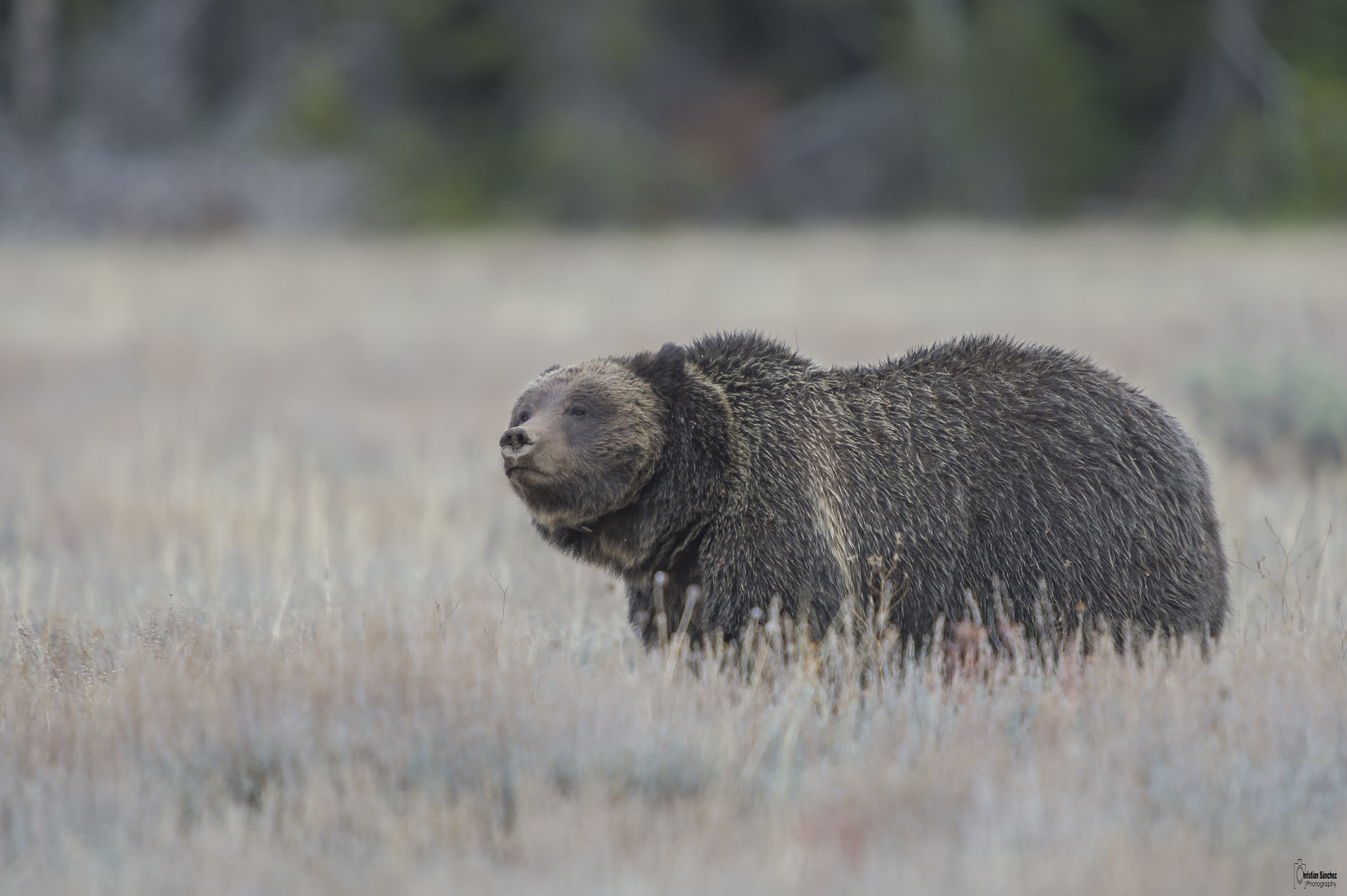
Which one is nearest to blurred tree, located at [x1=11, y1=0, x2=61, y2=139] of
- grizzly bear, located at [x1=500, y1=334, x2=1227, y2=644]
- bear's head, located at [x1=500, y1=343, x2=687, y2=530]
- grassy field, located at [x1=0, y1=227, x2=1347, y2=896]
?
grassy field, located at [x1=0, y1=227, x2=1347, y2=896]

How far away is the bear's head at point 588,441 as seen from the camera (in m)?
4.66

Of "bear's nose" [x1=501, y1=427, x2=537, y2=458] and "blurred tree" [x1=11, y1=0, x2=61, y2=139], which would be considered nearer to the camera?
"bear's nose" [x1=501, y1=427, x2=537, y2=458]

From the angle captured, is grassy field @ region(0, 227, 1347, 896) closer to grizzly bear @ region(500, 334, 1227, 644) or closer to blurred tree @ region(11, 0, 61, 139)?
grizzly bear @ region(500, 334, 1227, 644)

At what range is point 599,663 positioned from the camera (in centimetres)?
477

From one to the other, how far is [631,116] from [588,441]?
29496 millimetres

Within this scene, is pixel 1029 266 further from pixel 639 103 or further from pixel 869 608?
pixel 639 103

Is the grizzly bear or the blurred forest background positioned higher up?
the blurred forest background

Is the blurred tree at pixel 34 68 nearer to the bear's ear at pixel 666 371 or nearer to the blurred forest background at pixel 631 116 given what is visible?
the blurred forest background at pixel 631 116

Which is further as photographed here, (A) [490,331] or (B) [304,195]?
(B) [304,195]

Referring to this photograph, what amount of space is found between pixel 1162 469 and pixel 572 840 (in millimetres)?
2669

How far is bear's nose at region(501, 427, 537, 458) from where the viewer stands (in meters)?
4.52

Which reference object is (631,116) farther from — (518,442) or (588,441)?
(518,442)

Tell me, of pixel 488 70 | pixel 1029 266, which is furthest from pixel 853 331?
pixel 488 70

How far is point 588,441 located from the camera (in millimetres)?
4766
